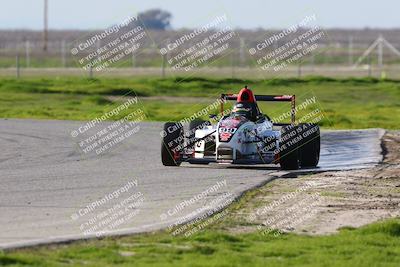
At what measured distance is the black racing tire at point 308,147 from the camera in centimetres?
2180

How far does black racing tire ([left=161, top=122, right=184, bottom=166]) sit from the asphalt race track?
26 centimetres

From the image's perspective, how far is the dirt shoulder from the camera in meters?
14.4

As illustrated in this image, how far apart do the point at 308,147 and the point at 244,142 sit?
1.27 m

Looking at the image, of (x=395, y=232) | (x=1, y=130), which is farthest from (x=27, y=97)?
(x=395, y=232)

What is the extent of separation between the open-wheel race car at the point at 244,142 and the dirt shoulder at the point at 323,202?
1.08 meters

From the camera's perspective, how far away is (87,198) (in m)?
16.6

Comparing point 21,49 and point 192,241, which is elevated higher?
point 192,241

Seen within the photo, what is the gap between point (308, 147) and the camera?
21844mm

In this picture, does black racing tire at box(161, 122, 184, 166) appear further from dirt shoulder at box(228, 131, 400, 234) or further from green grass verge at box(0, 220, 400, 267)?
green grass verge at box(0, 220, 400, 267)

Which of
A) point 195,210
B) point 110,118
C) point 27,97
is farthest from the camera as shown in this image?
point 27,97

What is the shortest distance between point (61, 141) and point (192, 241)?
1487 cm

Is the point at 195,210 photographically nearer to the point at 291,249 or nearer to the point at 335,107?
the point at 291,249

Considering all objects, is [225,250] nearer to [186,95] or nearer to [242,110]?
[242,110]

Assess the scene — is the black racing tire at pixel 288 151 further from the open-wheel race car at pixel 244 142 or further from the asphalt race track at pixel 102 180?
the asphalt race track at pixel 102 180
